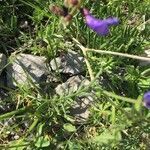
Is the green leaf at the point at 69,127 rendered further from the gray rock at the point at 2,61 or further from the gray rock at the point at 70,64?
the gray rock at the point at 2,61

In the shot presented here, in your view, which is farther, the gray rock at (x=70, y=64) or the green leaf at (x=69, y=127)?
the gray rock at (x=70, y=64)

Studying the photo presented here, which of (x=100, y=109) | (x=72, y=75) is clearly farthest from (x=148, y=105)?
(x=72, y=75)

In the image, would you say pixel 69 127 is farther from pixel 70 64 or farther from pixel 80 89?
pixel 70 64

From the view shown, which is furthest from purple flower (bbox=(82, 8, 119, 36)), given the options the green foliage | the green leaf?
the green leaf

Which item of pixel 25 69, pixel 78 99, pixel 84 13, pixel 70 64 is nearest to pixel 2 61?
pixel 25 69

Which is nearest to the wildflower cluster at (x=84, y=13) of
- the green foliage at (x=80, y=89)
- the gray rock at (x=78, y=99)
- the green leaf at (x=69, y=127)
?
the green foliage at (x=80, y=89)

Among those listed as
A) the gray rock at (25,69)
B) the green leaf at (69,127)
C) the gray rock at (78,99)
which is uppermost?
the gray rock at (25,69)

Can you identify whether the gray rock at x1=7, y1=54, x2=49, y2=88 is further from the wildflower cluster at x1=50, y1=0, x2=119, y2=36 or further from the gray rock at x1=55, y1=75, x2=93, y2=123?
the wildflower cluster at x1=50, y1=0, x2=119, y2=36
